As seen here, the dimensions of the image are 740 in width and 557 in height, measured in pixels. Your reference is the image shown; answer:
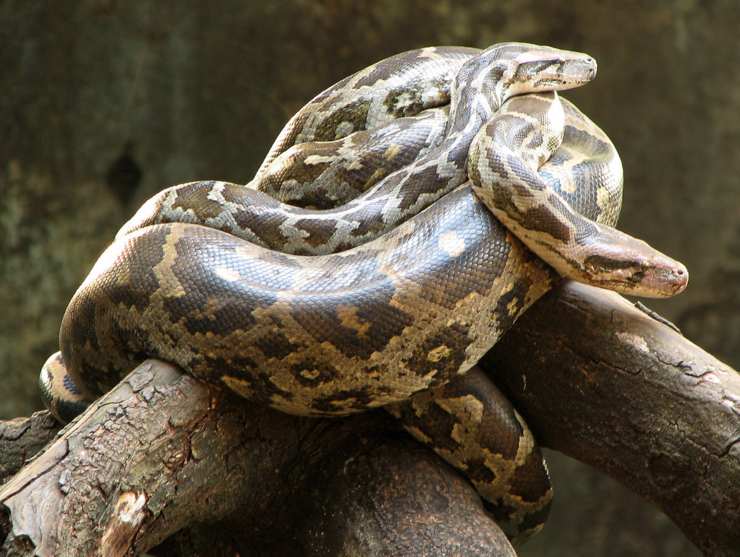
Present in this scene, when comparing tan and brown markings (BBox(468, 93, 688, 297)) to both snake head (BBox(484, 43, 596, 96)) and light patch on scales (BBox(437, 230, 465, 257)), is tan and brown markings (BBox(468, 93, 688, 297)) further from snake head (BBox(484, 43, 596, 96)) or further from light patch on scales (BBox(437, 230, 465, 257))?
snake head (BBox(484, 43, 596, 96))

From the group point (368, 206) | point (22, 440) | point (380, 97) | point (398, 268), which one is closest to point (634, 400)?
point (398, 268)

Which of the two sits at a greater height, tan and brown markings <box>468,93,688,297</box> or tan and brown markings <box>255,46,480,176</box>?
tan and brown markings <box>255,46,480,176</box>

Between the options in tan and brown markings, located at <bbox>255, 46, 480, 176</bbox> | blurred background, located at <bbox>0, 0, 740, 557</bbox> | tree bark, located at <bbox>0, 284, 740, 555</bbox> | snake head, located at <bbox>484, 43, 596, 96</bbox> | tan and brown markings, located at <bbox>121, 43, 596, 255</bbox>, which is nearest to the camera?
tree bark, located at <bbox>0, 284, 740, 555</bbox>

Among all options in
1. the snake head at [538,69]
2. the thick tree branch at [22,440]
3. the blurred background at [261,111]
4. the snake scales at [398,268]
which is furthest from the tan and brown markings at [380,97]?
the blurred background at [261,111]

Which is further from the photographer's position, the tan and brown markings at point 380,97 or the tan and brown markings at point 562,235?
the tan and brown markings at point 380,97

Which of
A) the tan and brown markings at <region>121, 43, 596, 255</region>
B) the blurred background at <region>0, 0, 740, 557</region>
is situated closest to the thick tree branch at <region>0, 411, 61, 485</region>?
the tan and brown markings at <region>121, 43, 596, 255</region>

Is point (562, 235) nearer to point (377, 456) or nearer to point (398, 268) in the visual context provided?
point (398, 268)

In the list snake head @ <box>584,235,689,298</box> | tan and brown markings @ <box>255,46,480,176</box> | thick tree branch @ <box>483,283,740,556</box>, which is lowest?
thick tree branch @ <box>483,283,740,556</box>

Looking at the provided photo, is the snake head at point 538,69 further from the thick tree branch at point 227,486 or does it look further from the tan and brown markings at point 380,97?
the thick tree branch at point 227,486
